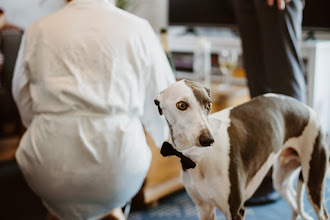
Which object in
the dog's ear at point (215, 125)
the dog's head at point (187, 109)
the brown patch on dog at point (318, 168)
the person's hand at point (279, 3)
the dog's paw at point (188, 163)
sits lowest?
the brown patch on dog at point (318, 168)

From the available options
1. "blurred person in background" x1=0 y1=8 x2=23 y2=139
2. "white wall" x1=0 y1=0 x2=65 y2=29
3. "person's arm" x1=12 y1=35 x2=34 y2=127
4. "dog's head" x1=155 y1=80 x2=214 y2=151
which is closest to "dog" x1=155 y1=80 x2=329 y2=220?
"dog's head" x1=155 y1=80 x2=214 y2=151

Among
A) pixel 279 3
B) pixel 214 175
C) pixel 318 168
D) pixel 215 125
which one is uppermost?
pixel 279 3

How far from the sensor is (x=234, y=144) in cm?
84

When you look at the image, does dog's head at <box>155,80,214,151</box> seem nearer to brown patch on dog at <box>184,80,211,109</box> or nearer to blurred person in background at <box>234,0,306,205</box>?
brown patch on dog at <box>184,80,211,109</box>

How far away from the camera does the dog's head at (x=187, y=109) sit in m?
0.68

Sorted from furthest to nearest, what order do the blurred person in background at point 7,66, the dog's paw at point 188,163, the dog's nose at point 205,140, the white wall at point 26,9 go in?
1. the white wall at point 26,9
2. the blurred person in background at point 7,66
3. the dog's paw at point 188,163
4. the dog's nose at point 205,140

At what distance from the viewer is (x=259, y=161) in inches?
35.1

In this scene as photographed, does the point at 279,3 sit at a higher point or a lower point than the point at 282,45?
higher

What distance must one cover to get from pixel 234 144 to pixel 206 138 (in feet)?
0.68

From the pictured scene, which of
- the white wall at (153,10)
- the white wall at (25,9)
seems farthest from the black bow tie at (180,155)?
the white wall at (153,10)

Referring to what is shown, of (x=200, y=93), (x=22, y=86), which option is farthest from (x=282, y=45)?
(x=22, y=86)

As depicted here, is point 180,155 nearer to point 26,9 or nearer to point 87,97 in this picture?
point 87,97

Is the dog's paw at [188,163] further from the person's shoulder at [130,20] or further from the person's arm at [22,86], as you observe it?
the person's arm at [22,86]

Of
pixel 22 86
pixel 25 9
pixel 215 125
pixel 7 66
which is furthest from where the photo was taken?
pixel 25 9
